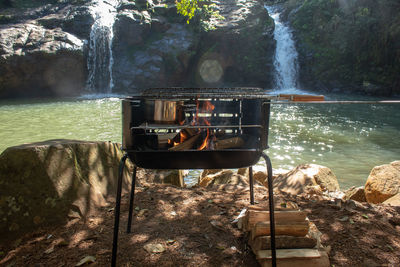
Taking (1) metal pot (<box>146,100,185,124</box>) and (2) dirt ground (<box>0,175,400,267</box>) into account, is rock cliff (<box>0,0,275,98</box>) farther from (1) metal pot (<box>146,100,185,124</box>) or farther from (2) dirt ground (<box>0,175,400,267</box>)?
(1) metal pot (<box>146,100,185,124</box>)

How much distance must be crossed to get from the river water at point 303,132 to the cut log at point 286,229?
360 cm

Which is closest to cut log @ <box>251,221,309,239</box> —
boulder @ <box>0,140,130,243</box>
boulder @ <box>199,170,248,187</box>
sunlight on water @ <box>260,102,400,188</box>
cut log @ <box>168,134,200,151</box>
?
cut log @ <box>168,134,200,151</box>

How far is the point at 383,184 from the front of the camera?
4020mm

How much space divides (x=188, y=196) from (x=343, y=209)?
1.82 m

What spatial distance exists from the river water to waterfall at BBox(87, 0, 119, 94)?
6726 millimetres

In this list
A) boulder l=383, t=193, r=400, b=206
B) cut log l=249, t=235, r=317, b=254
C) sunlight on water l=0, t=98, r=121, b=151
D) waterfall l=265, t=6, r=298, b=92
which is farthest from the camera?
waterfall l=265, t=6, r=298, b=92

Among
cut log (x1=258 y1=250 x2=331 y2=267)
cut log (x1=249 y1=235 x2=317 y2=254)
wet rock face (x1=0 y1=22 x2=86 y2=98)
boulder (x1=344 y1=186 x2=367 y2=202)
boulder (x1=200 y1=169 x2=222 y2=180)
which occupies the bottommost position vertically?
boulder (x1=200 y1=169 x2=222 y2=180)

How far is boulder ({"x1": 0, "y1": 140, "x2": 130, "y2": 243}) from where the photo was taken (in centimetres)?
223

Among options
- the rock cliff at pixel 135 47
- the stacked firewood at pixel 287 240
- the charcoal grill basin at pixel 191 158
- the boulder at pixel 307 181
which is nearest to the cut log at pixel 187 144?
the charcoal grill basin at pixel 191 158

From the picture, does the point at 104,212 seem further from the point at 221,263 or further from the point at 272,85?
the point at 272,85

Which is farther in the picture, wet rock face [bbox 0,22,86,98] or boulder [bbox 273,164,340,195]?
wet rock face [bbox 0,22,86,98]

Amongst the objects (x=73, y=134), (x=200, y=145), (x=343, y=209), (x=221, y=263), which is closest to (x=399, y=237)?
(x=343, y=209)

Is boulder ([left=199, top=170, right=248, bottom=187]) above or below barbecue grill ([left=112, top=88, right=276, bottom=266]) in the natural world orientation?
below

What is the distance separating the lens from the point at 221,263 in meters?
1.97
